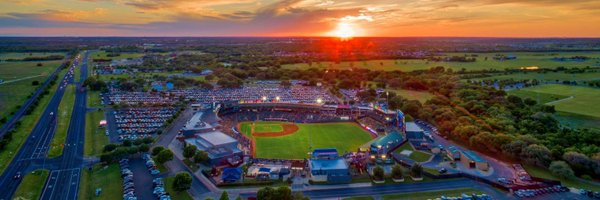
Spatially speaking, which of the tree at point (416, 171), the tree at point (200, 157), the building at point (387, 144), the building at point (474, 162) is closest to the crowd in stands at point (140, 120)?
the tree at point (200, 157)

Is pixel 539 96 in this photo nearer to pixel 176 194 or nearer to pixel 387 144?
pixel 387 144

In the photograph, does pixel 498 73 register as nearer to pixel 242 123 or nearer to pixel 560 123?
pixel 560 123

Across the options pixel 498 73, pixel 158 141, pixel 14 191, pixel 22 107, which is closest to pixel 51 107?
pixel 22 107

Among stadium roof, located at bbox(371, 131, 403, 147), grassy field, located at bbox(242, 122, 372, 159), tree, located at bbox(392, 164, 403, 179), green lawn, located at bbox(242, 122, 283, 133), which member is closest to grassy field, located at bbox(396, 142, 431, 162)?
stadium roof, located at bbox(371, 131, 403, 147)

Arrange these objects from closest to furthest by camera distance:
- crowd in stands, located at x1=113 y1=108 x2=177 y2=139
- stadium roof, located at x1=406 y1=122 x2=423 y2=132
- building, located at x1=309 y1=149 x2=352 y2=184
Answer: building, located at x1=309 y1=149 x2=352 y2=184 < stadium roof, located at x1=406 y1=122 x2=423 y2=132 < crowd in stands, located at x1=113 y1=108 x2=177 y2=139

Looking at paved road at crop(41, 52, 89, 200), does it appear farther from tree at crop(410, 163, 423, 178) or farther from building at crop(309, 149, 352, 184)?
tree at crop(410, 163, 423, 178)

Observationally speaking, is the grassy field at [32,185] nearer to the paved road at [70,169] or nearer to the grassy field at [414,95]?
the paved road at [70,169]
